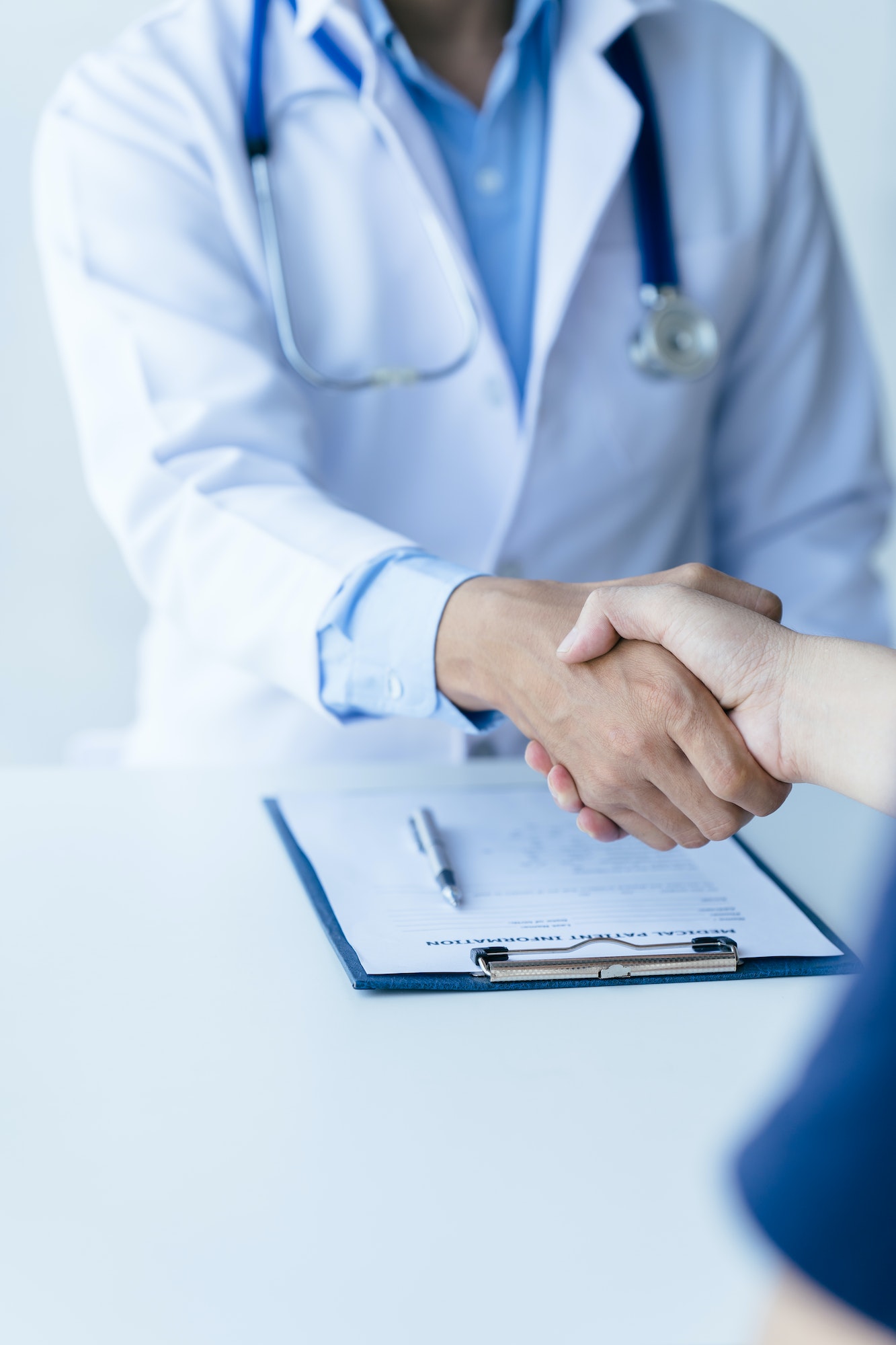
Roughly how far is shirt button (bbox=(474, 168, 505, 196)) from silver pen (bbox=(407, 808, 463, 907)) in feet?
2.25

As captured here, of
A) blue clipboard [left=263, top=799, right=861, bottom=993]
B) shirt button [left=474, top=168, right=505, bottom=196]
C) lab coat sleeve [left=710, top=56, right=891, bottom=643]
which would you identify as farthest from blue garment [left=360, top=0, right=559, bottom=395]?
blue clipboard [left=263, top=799, right=861, bottom=993]

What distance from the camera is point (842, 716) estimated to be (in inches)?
29.0

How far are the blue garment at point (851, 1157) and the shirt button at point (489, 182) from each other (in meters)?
1.15

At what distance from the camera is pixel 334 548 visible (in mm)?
949

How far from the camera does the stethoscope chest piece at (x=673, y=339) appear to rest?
119cm

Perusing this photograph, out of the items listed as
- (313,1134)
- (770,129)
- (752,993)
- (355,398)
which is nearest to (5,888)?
(313,1134)

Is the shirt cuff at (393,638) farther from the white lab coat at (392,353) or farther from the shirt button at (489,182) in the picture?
the shirt button at (489,182)

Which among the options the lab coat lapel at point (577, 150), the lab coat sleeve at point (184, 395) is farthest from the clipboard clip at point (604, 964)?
the lab coat lapel at point (577, 150)

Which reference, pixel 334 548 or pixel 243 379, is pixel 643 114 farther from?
pixel 334 548

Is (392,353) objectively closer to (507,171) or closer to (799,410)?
(507,171)

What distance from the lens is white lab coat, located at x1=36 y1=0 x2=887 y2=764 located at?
1066 mm

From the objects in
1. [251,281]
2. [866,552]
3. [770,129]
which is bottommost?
[866,552]

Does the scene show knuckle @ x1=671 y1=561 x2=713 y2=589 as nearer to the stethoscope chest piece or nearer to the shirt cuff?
the shirt cuff

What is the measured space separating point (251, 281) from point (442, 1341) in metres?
0.95
